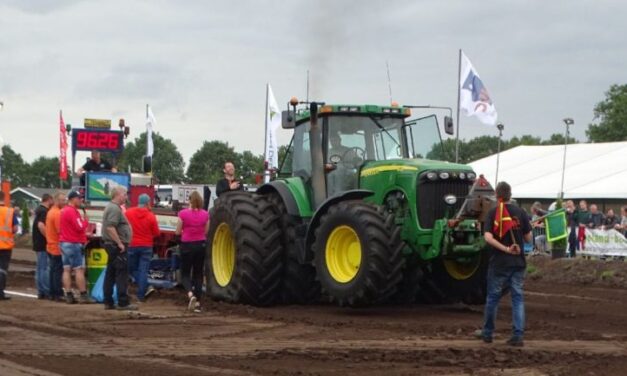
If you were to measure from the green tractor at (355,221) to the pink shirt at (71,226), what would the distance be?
188cm

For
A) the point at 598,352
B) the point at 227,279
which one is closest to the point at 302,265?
the point at 227,279

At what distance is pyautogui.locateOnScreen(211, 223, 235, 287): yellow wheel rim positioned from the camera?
15773 millimetres

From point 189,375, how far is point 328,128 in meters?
6.56

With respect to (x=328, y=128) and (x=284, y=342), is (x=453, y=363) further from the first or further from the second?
(x=328, y=128)

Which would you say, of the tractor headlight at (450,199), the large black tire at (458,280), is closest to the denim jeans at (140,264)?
the large black tire at (458,280)

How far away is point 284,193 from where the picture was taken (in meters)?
15.1

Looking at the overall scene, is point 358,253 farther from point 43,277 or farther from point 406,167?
point 43,277

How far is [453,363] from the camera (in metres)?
9.87

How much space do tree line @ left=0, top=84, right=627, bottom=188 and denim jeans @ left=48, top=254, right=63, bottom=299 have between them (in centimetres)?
2286

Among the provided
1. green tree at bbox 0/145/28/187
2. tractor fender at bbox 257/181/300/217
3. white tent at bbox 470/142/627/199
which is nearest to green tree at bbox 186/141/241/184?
white tent at bbox 470/142/627/199

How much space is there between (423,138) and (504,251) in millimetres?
4167

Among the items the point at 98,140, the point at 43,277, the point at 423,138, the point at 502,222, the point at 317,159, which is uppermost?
the point at 98,140

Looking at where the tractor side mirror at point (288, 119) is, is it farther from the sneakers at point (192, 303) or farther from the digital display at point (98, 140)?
the digital display at point (98, 140)

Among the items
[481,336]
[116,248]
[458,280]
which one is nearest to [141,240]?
[116,248]
